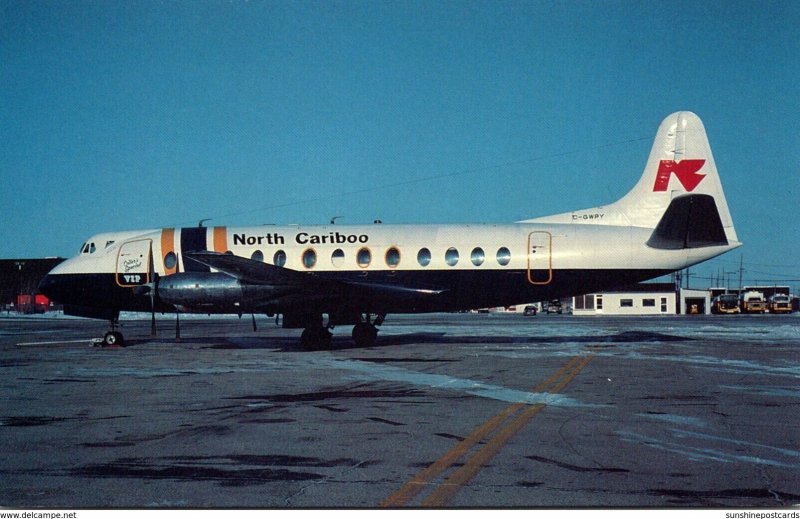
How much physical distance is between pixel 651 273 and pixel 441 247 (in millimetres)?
6578

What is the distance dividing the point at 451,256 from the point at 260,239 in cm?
664

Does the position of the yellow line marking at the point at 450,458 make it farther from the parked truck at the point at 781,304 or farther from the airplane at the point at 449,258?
the parked truck at the point at 781,304

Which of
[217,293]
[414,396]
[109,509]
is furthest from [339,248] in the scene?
[109,509]

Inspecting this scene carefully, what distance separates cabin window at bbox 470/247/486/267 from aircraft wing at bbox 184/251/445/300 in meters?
1.42

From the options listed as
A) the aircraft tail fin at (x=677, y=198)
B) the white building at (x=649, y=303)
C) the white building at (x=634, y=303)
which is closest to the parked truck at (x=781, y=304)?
the white building at (x=649, y=303)

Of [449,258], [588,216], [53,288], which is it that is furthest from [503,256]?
[53,288]

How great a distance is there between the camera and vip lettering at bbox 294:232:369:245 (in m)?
23.7

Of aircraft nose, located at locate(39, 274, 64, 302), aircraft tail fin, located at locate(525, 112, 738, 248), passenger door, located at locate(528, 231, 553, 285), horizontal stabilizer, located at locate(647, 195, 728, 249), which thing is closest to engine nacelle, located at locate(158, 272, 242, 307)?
aircraft nose, located at locate(39, 274, 64, 302)

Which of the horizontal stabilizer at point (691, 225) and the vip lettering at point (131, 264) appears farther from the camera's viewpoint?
the vip lettering at point (131, 264)

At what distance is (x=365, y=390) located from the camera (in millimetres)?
12867

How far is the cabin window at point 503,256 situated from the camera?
22516mm

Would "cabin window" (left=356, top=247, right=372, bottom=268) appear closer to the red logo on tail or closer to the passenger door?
the passenger door

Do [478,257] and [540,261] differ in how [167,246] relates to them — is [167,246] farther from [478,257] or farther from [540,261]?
[540,261]

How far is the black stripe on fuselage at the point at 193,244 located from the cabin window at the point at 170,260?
322 mm
